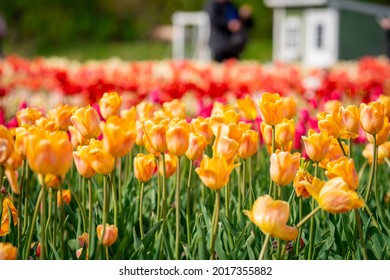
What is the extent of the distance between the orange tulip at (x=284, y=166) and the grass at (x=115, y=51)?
A: 1218 inches

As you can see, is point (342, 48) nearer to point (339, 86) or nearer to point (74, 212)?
point (339, 86)

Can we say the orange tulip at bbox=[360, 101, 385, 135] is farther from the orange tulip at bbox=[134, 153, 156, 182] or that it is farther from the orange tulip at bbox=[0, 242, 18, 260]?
the orange tulip at bbox=[0, 242, 18, 260]

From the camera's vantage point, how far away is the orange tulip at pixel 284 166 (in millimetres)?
1805

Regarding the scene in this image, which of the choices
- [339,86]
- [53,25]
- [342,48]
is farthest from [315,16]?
[339,86]

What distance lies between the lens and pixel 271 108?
2119 mm

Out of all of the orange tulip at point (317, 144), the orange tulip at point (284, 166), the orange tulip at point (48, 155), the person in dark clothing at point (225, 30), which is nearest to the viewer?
the orange tulip at point (48, 155)

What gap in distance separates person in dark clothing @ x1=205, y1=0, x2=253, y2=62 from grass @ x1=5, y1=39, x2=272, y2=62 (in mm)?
17889

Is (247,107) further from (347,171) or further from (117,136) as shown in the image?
(117,136)

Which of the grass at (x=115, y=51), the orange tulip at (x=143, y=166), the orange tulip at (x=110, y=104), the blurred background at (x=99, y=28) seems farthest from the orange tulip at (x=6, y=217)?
the blurred background at (x=99, y=28)

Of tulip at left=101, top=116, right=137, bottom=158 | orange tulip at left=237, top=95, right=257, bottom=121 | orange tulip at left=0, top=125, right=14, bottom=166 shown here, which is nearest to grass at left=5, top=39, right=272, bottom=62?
orange tulip at left=237, top=95, right=257, bottom=121

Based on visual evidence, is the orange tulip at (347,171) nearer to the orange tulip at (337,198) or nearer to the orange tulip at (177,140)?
the orange tulip at (337,198)

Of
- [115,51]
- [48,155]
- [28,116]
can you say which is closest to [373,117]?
[48,155]

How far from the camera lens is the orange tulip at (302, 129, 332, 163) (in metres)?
1.96

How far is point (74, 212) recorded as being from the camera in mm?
2449
